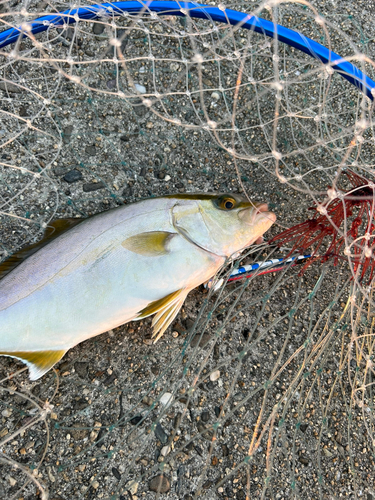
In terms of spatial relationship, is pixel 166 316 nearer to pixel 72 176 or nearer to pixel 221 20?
pixel 72 176

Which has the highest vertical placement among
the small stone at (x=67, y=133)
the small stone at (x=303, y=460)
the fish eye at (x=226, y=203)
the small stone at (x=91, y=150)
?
the small stone at (x=67, y=133)

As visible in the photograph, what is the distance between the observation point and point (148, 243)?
5.50 feet

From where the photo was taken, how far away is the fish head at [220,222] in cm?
171

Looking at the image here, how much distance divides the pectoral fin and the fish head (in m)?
0.25

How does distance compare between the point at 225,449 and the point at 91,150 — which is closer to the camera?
the point at 225,449

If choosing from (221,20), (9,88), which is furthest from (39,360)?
(221,20)

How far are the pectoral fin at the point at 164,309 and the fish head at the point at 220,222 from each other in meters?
0.25

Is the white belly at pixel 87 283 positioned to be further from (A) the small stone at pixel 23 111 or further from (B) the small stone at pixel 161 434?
(A) the small stone at pixel 23 111

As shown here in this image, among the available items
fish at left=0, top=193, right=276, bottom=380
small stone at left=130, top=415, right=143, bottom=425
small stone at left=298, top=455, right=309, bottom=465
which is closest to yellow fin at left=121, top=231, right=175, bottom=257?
fish at left=0, top=193, right=276, bottom=380

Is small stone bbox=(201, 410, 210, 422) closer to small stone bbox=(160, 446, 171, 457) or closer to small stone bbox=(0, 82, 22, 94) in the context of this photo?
small stone bbox=(160, 446, 171, 457)

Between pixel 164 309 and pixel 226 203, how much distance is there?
558 millimetres

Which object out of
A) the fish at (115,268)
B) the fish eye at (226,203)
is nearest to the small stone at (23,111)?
the fish at (115,268)

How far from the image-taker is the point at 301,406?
6.29 ft

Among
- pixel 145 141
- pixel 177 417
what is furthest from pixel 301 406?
pixel 145 141
